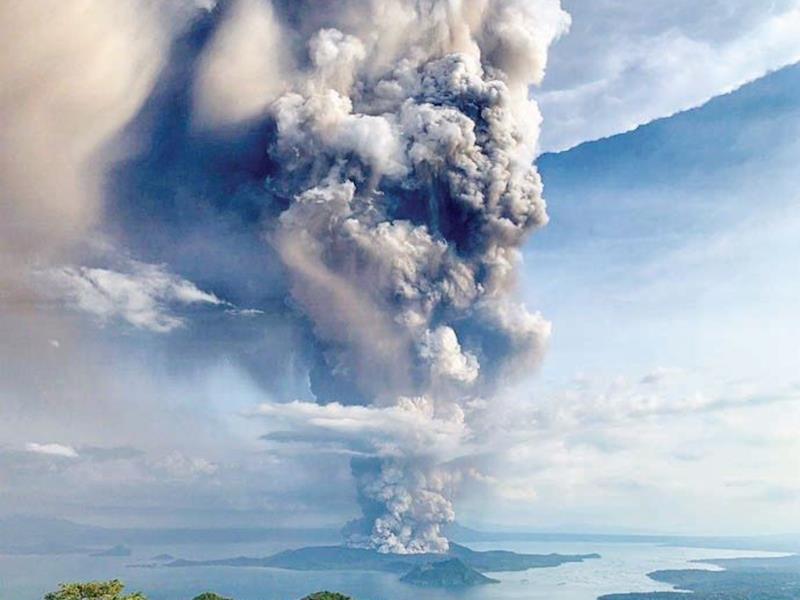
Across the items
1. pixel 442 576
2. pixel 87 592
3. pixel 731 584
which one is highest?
pixel 87 592

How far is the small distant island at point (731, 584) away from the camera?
→ 126 m

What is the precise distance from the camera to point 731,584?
144 meters

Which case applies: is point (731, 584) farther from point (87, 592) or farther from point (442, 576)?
point (87, 592)

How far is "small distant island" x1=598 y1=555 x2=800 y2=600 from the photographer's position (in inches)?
4948

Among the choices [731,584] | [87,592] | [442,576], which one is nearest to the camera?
[87,592]

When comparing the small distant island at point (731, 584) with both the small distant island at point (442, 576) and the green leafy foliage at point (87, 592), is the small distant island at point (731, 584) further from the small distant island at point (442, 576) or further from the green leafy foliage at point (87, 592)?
the green leafy foliage at point (87, 592)

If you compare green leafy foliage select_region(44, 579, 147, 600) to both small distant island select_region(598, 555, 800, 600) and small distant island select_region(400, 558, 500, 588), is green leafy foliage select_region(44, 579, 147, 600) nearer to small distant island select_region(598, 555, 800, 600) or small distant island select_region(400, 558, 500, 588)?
small distant island select_region(598, 555, 800, 600)

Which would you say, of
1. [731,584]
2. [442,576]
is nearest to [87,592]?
[731,584]

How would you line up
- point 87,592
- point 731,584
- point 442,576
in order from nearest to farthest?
point 87,592 < point 731,584 < point 442,576

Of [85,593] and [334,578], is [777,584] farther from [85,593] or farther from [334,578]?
[85,593]

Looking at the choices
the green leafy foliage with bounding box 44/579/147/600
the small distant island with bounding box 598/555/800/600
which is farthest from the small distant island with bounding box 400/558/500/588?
the green leafy foliage with bounding box 44/579/147/600

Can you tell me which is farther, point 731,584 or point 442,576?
point 442,576

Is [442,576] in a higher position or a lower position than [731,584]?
higher

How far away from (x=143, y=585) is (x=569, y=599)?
108865 millimetres
